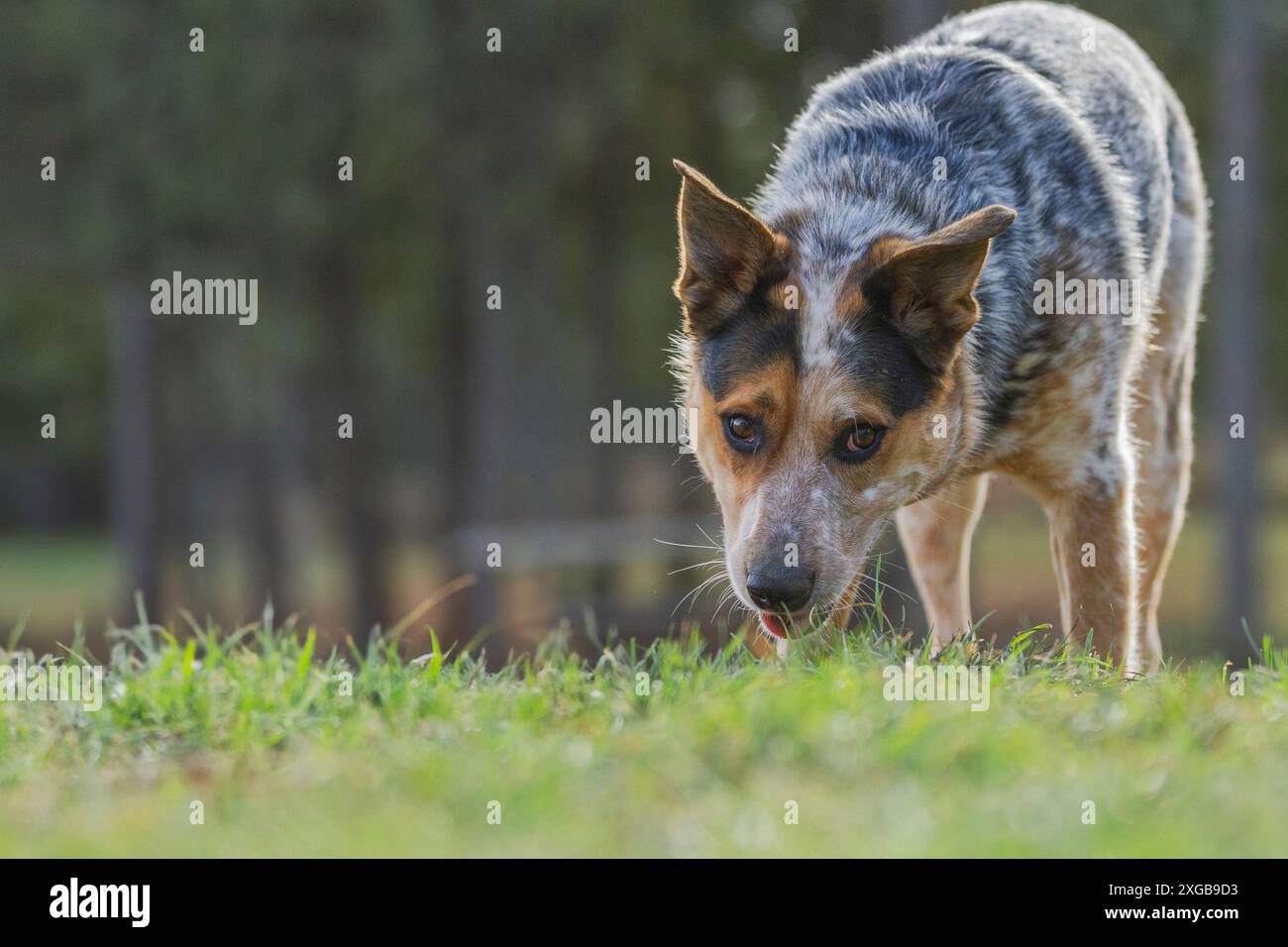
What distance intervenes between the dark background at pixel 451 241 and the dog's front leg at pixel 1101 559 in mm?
6685

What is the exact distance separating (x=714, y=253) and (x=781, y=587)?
51.3 inches

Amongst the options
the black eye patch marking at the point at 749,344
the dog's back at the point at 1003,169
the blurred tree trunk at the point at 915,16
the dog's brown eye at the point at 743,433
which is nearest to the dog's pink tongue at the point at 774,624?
the dog's brown eye at the point at 743,433

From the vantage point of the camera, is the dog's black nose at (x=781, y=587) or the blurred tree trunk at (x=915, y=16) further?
the blurred tree trunk at (x=915, y=16)

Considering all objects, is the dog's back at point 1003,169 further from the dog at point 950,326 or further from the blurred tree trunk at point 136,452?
the blurred tree trunk at point 136,452

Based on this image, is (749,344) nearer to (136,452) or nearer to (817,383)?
(817,383)

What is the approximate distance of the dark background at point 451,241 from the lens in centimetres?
1558

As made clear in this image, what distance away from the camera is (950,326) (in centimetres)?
→ 556

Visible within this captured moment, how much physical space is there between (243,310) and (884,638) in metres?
13.0

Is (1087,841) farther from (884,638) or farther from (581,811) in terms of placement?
(884,638)

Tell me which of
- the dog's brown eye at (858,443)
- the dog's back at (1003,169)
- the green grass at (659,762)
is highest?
the dog's back at (1003,169)

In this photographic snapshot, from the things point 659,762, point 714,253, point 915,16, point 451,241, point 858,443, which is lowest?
point 659,762

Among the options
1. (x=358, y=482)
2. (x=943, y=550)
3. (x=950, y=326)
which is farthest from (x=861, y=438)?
(x=358, y=482)

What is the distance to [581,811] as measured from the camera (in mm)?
3904
